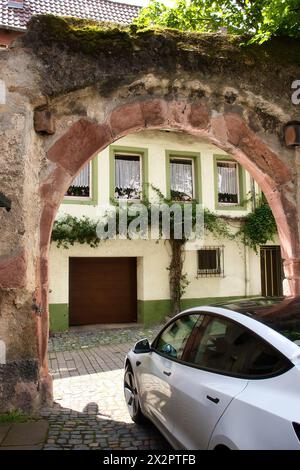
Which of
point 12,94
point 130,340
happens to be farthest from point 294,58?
point 130,340

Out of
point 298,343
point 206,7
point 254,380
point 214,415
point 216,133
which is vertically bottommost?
point 214,415

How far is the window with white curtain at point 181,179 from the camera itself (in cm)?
1419

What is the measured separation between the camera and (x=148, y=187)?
13633 millimetres

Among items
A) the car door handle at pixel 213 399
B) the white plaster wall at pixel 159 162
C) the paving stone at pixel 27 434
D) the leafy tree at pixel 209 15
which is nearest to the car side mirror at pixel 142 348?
the paving stone at pixel 27 434

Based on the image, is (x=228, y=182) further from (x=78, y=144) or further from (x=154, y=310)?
(x=78, y=144)

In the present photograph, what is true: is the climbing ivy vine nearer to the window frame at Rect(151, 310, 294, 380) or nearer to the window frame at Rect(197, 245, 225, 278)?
the window frame at Rect(197, 245, 225, 278)

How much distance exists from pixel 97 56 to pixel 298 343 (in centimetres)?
420

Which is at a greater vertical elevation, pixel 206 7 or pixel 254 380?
pixel 206 7

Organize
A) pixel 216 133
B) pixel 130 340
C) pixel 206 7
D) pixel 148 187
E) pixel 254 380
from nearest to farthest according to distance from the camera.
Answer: pixel 254 380
pixel 216 133
pixel 206 7
pixel 130 340
pixel 148 187

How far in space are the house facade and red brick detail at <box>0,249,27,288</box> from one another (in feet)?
26.4

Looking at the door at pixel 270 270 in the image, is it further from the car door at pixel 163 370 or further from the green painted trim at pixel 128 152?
the car door at pixel 163 370

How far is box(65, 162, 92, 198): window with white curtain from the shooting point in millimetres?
13000

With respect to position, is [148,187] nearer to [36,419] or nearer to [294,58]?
[294,58]

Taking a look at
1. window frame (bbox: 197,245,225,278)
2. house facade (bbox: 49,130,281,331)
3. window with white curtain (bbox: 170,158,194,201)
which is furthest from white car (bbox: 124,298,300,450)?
window with white curtain (bbox: 170,158,194,201)
